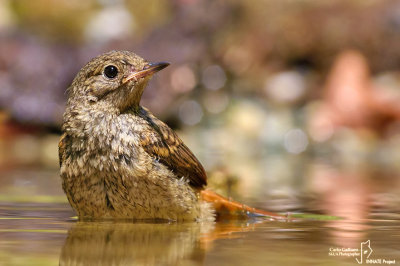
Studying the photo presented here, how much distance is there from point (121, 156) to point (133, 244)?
34.0 inches

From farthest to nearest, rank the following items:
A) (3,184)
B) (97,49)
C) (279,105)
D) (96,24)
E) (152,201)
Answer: (96,24)
(97,49)
(279,105)
(3,184)
(152,201)

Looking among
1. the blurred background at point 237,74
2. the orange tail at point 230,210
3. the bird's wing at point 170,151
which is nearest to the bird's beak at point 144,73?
the bird's wing at point 170,151

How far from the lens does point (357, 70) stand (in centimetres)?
1495

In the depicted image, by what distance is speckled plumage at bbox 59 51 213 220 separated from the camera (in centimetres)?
489

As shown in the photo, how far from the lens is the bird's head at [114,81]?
17.0 ft

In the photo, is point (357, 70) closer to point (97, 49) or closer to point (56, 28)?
point (97, 49)

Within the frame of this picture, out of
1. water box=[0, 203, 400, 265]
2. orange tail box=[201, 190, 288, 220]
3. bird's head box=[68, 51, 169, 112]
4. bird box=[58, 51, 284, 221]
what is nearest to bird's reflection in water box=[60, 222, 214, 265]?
water box=[0, 203, 400, 265]

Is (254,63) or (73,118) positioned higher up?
(254,63)

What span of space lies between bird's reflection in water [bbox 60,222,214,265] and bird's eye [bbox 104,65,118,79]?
0.97m

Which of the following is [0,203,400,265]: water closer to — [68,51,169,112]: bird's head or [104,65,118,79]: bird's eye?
[68,51,169,112]: bird's head

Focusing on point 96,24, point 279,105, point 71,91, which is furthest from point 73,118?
point 96,24

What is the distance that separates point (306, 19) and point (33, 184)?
10180 mm

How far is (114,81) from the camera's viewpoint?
5.22m

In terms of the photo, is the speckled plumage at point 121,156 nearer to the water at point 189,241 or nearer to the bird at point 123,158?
the bird at point 123,158
